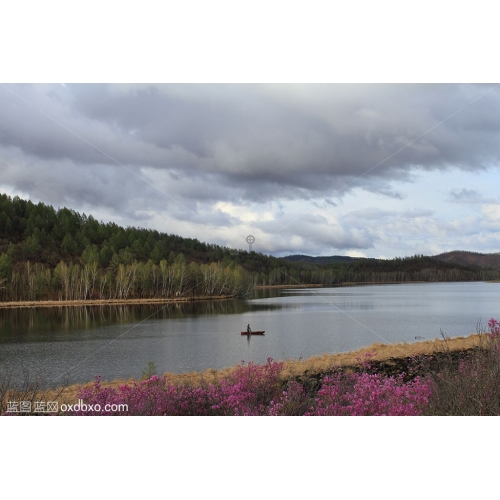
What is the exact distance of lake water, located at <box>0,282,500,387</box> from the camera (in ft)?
43.2

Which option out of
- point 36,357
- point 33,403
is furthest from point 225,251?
point 36,357

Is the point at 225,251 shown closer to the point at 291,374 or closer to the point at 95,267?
the point at 291,374

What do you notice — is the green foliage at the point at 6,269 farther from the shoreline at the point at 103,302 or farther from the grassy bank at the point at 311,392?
the grassy bank at the point at 311,392

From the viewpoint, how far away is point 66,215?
17203mm

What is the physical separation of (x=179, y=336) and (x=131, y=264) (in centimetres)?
497

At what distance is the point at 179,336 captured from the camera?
18547 millimetres

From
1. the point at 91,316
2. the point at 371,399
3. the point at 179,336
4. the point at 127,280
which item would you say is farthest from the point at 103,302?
the point at 371,399

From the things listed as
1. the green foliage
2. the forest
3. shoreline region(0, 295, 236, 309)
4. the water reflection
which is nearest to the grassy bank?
the forest

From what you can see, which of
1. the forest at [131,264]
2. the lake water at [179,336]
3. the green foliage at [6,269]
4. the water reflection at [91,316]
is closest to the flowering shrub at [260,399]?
the forest at [131,264]

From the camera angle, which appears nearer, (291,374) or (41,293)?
(291,374)

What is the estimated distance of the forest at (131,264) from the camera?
988 centimetres

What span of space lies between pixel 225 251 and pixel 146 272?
6.10 meters

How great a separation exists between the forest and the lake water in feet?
4.05

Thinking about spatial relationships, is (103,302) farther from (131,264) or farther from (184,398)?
(184,398)
